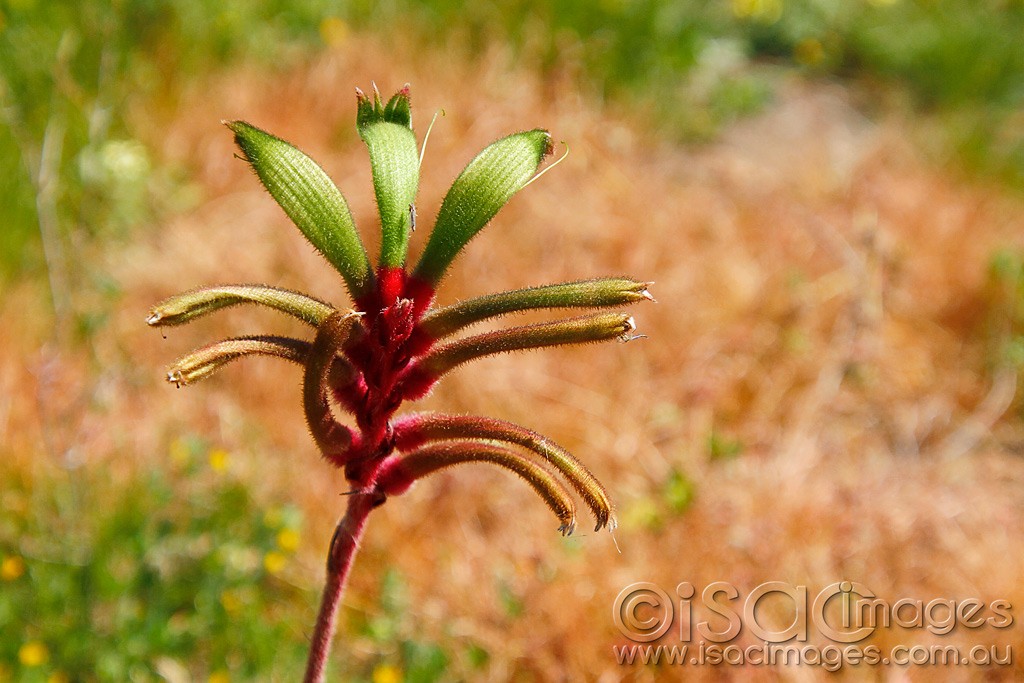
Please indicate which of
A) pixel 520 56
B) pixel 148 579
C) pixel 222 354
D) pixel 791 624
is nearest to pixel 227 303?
pixel 222 354

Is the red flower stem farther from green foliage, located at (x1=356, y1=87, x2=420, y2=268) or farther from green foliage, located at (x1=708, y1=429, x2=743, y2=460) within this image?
green foliage, located at (x1=708, y1=429, x2=743, y2=460)

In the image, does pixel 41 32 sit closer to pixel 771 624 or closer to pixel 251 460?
pixel 251 460

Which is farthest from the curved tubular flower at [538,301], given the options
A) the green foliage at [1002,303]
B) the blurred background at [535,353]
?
the green foliage at [1002,303]

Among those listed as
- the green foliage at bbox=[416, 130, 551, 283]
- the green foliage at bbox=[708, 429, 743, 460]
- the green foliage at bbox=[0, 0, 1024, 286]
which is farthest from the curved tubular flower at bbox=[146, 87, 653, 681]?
the green foliage at bbox=[708, 429, 743, 460]

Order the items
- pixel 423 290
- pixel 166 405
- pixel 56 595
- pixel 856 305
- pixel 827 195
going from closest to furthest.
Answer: pixel 423 290 < pixel 56 595 < pixel 166 405 < pixel 856 305 < pixel 827 195

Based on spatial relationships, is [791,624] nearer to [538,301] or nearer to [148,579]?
[148,579]

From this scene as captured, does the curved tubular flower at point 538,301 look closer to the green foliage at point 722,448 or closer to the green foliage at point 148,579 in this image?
the green foliage at point 148,579

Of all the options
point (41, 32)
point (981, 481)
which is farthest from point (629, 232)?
point (41, 32)
